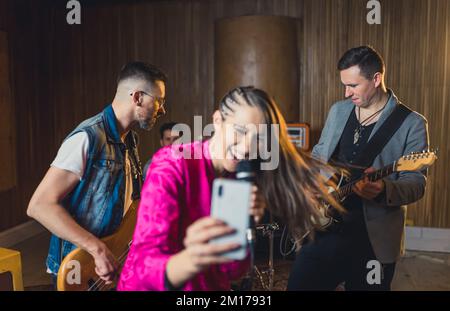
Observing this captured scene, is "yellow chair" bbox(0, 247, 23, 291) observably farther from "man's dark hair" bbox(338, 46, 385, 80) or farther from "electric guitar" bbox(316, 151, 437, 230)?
"man's dark hair" bbox(338, 46, 385, 80)

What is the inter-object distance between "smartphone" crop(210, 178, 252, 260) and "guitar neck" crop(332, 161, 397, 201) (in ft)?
4.88

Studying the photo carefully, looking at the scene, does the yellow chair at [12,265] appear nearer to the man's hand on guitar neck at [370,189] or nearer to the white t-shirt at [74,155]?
the white t-shirt at [74,155]

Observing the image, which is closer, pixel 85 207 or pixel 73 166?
pixel 73 166

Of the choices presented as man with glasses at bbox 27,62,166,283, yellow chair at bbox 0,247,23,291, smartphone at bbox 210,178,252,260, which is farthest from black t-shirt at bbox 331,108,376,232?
yellow chair at bbox 0,247,23,291

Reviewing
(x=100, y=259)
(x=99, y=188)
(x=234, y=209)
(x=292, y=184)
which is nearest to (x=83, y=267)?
(x=100, y=259)

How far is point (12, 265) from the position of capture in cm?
269

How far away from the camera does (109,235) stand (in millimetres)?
2035

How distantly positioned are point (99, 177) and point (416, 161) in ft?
4.87

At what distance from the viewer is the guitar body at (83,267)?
1.70 metres

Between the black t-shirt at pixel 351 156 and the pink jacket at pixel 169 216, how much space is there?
3.45 ft

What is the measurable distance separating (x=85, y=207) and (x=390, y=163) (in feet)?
4.94
